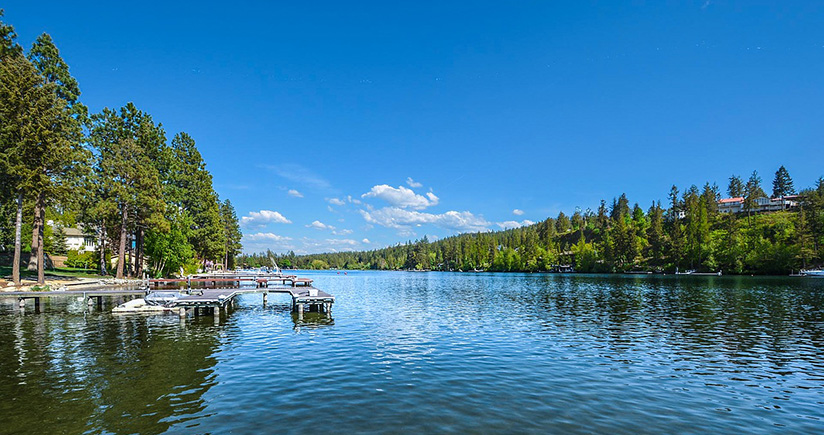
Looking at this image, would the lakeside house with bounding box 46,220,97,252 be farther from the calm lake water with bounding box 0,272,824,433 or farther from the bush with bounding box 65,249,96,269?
the calm lake water with bounding box 0,272,824,433

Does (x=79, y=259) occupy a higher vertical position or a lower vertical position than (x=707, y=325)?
higher

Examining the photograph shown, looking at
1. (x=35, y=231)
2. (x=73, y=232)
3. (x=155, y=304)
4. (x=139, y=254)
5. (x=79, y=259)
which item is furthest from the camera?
(x=73, y=232)

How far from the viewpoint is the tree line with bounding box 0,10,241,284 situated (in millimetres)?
42094

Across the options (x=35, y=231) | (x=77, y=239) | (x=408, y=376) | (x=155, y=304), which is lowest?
(x=408, y=376)

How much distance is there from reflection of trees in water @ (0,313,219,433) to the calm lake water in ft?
0.27

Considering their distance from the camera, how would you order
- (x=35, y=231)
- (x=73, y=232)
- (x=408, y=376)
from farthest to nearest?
(x=73, y=232), (x=35, y=231), (x=408, y=376)

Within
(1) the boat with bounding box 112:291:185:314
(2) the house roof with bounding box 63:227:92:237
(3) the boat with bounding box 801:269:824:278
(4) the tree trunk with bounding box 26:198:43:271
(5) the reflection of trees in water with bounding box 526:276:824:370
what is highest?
(2) the house roof with bounding box 63:227:92:237

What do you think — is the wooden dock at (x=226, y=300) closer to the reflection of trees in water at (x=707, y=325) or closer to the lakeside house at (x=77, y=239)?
the reflection of trees in water at (x=707, y=325)

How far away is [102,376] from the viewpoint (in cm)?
1620

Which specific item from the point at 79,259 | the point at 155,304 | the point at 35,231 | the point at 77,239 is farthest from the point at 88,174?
the point at 77,239

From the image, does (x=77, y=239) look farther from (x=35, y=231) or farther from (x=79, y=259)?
(x=35, y=231)

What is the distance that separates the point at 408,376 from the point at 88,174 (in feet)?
175

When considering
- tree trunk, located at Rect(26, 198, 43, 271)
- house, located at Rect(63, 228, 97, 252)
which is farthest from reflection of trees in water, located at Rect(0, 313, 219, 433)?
house, located at Rect(63, 228, 97, 252)

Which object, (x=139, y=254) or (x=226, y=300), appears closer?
(x=226, y=300)
